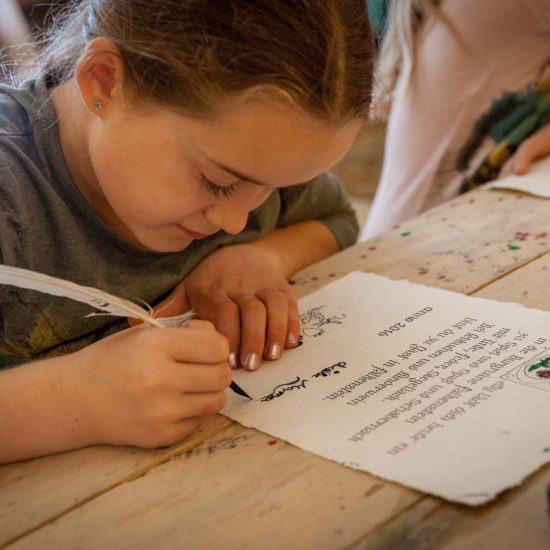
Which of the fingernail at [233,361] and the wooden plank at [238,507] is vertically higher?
the fingernail at [233,361]

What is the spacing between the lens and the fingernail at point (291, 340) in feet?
2.54

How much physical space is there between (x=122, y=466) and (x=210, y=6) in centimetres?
41

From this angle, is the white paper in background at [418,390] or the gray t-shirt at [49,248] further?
the gray t-shirt at [49,248]

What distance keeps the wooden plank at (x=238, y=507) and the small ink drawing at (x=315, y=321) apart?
219 mm

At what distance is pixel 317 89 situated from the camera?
0.70 meters

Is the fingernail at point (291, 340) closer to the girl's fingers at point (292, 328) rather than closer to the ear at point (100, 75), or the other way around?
the girl's fingers at point (292, 328)

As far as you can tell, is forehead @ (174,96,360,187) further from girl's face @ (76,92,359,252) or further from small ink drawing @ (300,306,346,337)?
small ink drawing @ (300,306,346,337)

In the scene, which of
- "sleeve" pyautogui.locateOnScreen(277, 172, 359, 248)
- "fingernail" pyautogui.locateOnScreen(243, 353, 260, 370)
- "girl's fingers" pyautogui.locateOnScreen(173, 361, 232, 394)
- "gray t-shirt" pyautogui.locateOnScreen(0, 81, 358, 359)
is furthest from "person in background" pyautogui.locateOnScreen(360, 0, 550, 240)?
"girl's fingers" pyautogui.locateOnScreen(173, 361, 232, 394)

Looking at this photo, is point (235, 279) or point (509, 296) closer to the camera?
point (509, 296)

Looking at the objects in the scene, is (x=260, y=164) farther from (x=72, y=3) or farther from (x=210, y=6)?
(x=72, y=3)

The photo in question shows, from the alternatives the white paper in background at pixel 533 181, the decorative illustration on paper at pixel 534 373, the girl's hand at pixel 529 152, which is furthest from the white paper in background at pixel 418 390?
the girl's hand at pixel 529 152

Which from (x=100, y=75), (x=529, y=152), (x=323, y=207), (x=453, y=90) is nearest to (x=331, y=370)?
(x=100, y=75)

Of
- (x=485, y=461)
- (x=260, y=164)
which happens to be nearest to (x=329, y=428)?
(x=485, y=461)

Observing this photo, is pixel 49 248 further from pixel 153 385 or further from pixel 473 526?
pixel 473 526
